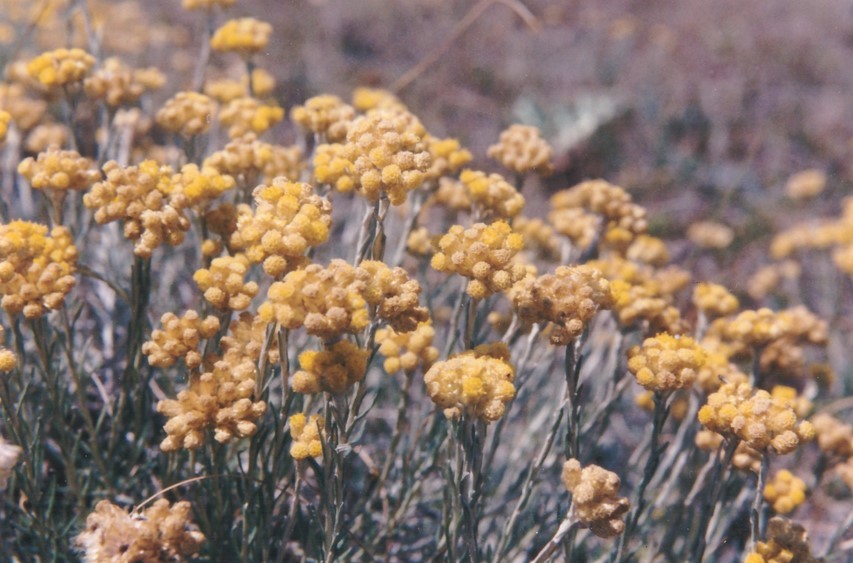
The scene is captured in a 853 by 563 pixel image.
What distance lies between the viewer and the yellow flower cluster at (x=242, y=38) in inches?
120

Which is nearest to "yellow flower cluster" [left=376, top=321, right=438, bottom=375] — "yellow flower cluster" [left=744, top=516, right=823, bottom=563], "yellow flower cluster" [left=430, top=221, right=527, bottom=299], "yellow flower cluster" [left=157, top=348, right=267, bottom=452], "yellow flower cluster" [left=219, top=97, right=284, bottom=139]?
"yellow flower cluster" [left=430, top=221, right=527, bottom=299]

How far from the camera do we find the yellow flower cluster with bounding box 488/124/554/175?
2.83 metres

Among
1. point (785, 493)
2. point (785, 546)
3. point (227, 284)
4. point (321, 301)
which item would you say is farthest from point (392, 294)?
point (785, 493)

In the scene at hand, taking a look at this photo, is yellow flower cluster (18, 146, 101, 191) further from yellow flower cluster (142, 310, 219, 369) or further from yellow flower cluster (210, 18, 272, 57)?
yellow flower cluster (210, 18, 272, 57)

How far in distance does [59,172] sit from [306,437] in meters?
1.07

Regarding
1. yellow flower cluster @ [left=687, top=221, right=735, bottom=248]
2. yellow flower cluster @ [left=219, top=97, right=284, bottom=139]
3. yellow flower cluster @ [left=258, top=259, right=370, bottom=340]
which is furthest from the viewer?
yellow flower cluster @ [left=687, top=221, right=735, bottom=248]

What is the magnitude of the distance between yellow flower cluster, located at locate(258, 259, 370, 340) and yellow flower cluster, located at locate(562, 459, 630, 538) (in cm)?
64

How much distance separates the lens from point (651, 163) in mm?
6539

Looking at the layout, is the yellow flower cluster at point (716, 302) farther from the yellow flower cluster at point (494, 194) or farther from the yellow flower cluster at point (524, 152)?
the yellow flower cluster at point (494, 194)

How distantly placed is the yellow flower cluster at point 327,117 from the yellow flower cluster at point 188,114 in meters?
0.32

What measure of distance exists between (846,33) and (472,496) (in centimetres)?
979

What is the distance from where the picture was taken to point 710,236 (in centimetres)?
502

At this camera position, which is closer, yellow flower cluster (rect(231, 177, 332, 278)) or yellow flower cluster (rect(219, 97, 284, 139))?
yellow flower cluster (rect(231, 177, 332, 278))

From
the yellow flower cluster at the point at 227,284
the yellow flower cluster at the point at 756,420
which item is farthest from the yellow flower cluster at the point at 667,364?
the yellow flower cluster at the point at 227,284
